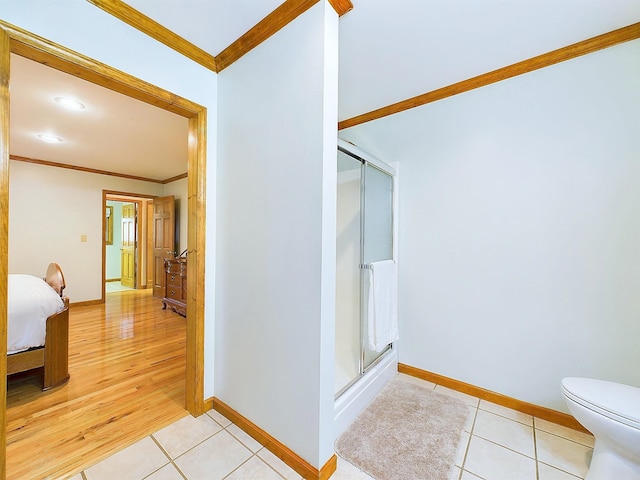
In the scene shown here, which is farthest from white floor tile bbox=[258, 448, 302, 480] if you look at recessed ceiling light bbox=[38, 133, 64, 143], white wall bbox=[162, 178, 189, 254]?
white wall bbox=[162, 178, 189, 254]

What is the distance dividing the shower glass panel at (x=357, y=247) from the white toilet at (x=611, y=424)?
1.21m

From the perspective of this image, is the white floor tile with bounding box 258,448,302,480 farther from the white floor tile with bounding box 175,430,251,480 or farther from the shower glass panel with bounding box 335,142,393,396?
the shower glass panel with bounding box 335,142,393,396

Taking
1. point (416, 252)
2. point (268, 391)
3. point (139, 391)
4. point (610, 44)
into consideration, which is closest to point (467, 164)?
point (416, 252)

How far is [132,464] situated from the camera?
4.52ft

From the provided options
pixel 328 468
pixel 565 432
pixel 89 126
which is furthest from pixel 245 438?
pixel 89 126

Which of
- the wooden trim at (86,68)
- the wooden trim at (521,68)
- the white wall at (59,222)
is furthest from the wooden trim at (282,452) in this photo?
the white wall at (59,222)

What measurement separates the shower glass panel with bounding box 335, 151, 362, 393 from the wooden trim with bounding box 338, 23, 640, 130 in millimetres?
637

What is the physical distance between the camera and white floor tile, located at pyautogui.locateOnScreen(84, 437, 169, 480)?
131 cm

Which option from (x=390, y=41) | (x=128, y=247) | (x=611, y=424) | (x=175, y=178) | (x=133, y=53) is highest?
(x=390, y=41)

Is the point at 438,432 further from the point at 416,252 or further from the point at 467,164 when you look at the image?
the point at 467,164

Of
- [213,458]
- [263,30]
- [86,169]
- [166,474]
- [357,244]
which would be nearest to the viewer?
[166,474]

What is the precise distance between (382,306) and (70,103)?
10.8 ft

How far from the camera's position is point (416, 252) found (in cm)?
234

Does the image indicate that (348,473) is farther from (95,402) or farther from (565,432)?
(95,402)
